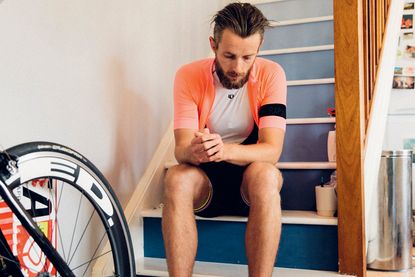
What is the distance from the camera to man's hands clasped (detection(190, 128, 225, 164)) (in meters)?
1.26

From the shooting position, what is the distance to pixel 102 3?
1620 millimetres

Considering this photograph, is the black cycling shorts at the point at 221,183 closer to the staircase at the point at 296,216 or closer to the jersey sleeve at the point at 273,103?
the staircase at the point at 296,216

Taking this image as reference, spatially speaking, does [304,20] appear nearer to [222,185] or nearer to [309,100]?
[309,100]

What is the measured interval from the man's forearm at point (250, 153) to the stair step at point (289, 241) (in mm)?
229

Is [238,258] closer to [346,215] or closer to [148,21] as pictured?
[346,215]

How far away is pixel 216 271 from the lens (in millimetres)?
1461

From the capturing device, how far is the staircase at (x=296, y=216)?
1465mm

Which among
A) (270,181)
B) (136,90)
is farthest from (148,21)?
(270,181)

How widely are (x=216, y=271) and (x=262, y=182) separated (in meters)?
0.37

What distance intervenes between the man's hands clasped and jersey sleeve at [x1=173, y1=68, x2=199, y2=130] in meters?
0.20

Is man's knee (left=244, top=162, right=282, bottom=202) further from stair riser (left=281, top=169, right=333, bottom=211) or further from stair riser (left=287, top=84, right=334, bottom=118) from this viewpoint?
stair riser (left=287, top=84, right=334, bottom=118)

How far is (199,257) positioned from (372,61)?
0.97 m

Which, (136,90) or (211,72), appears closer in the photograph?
(211,72)

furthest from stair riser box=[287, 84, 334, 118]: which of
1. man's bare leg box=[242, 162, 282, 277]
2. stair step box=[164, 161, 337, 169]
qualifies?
man's bare leg box=[242, 162, 282, 277]
